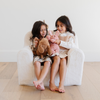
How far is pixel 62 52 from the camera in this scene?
162cm

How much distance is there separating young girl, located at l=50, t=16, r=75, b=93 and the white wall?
2.46 feet

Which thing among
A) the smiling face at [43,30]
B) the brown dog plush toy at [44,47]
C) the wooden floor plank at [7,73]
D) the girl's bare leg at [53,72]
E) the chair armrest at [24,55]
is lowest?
the wooden floor plank at [7,73]

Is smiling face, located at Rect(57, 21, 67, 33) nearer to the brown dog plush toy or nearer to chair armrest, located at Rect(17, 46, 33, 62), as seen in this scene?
the brown dog plush toy

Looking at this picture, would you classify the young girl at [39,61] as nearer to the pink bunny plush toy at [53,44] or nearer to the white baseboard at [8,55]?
the pink bunny plush toy at [53,44]

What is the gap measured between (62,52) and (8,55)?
1333 millimetres

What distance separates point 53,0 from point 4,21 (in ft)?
3.26

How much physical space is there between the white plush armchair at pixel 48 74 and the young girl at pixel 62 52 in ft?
0.28

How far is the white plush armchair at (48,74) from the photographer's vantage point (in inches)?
56.6

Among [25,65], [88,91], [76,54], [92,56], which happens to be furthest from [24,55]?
[92,56]

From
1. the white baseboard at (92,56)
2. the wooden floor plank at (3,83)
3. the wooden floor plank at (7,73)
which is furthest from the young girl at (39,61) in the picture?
the white baseboard at (92,56)

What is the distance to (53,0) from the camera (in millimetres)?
2340

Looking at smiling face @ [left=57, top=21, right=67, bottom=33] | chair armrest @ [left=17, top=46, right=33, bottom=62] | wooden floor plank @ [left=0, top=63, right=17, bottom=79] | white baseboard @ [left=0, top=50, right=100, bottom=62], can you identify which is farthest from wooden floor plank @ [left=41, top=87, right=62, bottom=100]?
white baseboard @ [left=0, top=50, right=100, bottom=62]

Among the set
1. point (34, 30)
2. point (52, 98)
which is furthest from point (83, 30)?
point (52, 98)

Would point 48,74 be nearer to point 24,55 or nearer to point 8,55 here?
point 24,55
